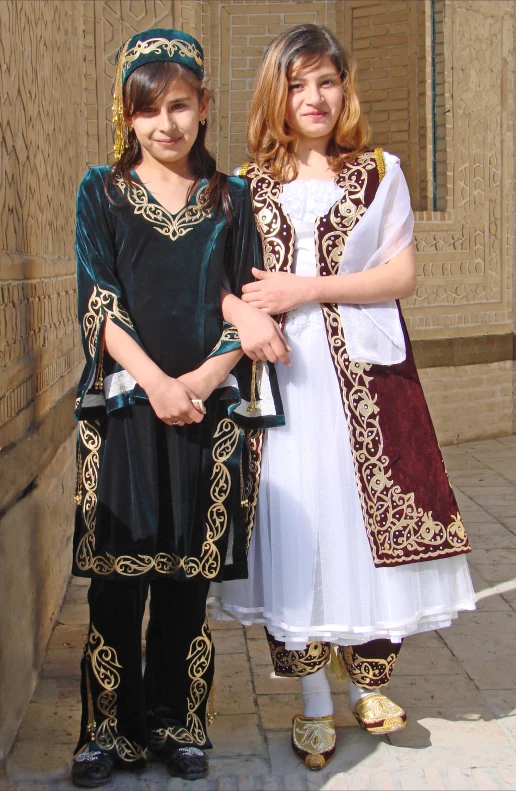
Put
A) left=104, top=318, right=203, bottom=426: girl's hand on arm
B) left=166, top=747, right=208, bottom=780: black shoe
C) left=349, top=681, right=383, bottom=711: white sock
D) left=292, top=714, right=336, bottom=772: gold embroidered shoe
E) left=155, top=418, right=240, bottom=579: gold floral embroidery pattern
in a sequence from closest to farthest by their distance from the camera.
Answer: left=104, top=318, right=203, bottom=426: girl's hand on arm < left=155, top=418, right=240, bottom=579: gold floral embroidery pattern < left=166, top=747, right=208, bottom=780: black shoe < left=292, top=714, right=336, bottom=772: gold embroidered shoe < left=349, top=681, right=383, bottom=711: white sock

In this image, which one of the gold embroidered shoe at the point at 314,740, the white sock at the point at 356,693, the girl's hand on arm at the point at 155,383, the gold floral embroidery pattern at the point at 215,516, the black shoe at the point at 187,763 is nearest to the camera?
the girl's hand on arm at the point at 155,383

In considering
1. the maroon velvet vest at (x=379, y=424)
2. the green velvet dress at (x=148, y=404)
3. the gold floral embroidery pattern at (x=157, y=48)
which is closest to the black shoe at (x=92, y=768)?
the green velvet dress at (x=148, y=404)

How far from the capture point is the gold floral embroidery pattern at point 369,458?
2.69 meters

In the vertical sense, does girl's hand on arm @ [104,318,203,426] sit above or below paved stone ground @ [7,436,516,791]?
above

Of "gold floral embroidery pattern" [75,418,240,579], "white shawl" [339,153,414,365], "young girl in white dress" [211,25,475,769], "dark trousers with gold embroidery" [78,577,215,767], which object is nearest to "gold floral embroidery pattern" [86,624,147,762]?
"dark trousers with gold embroidery" [78,577,215,767]

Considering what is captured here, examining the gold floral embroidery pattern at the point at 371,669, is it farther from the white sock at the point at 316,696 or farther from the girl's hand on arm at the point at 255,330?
the girl's hand on arm at the point at 255,330

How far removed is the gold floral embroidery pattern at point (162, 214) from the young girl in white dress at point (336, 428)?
0.22 meters

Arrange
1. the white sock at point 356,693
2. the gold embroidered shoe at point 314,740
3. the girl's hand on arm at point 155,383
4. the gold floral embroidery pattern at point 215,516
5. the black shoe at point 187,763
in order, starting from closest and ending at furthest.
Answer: the girl's hand on arm at point 155,383 < the gold floral embroidery pattern at point 215,516 < the black shoe at point 187,763 < the gold embroidered shoe at point 314,740 < the white sock at point 356,693

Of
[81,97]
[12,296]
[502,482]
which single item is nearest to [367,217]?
[12,296]

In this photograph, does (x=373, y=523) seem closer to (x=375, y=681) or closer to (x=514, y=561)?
(x=375, y=681)

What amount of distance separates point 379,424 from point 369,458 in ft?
0.31

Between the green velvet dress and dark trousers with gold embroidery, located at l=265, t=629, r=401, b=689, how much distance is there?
38 centimetres

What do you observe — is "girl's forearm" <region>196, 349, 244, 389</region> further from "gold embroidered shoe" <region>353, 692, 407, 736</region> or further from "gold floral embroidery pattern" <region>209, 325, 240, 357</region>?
"gold embroidered shoe" <region>353, 692, 407, 736</region>

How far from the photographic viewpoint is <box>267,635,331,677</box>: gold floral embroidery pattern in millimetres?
2773
